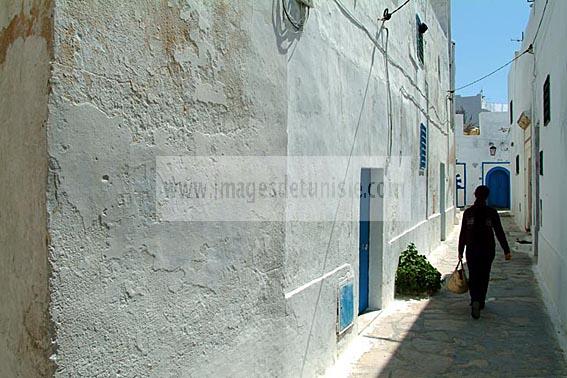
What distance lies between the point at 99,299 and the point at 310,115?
2.63 m

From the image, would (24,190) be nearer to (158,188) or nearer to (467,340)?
(158,188)

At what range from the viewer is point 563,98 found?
625 centimetres

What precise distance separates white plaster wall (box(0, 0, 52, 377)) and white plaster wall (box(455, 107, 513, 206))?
2988 centimetres

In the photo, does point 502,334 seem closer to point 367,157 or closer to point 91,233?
point 367,157

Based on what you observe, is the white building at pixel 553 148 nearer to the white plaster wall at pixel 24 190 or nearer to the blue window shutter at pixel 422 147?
the blue window shutter at pixel 422 147

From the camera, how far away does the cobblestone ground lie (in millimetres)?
4969

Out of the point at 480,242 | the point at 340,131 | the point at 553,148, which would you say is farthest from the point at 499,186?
the point at 340,131

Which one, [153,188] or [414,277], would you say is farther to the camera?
[414,277]

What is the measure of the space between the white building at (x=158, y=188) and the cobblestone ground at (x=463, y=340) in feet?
2.75

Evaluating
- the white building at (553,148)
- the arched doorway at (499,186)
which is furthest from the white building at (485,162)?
the white building at (553,148)

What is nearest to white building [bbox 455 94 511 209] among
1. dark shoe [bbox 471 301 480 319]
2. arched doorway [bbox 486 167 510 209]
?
arched doorway [bbox 486 167 510 209]

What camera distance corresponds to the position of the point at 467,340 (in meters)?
5.84

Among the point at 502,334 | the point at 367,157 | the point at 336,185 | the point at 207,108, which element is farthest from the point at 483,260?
the point at 207,108

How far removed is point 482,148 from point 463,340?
86.6ft
